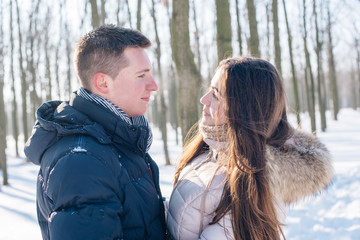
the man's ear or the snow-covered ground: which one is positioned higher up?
the man's ear

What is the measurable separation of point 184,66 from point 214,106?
9.68 ft

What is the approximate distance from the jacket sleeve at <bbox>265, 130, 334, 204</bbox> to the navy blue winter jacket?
0.70m

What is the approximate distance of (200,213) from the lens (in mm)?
1632

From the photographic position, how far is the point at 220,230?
1599mm

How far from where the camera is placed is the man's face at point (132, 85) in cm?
176

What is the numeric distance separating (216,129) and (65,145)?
0.88 metres

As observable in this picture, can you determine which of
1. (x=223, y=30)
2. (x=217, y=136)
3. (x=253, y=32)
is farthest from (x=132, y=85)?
(x=253, y=32)

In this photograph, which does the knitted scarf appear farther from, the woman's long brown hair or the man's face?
the man's face

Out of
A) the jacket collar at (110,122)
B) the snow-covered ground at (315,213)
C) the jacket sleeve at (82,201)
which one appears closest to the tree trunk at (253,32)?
the snow-covered ground at (315,213)

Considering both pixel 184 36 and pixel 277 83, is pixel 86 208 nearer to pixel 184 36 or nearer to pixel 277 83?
pixel 277 83

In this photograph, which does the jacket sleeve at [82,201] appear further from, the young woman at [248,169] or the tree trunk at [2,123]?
the tree trunk at [2,123]

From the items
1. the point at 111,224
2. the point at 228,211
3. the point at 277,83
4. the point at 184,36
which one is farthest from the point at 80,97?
the point at 184,36

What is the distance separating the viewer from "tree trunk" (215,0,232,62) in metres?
4.57

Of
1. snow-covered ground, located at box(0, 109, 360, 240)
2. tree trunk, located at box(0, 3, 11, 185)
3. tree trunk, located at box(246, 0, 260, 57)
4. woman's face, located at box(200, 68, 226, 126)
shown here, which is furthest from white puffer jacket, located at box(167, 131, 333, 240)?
tree trunk, located at box(0, 3, 11, 185)
